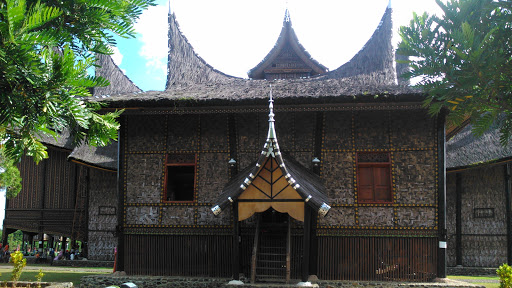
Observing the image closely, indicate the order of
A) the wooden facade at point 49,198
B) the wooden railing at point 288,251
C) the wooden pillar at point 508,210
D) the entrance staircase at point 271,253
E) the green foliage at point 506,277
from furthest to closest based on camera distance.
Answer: the wooden facade at point 49,198
the wooden pillar at point 508,210
the entrance staircase at point 271,253
the wooden railing at point 288,251
the green foliage at point 506,277

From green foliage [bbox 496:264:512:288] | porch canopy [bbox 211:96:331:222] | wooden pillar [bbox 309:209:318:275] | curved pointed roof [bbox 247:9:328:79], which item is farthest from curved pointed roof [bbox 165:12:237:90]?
green foliage [bbox 496:264:512:288]

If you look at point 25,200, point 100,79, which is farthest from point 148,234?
point 25,200

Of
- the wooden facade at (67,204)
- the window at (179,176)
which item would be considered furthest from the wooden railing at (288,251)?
the wooden facade at (67,204)

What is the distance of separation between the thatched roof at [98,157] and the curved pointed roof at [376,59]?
9870 millimetres

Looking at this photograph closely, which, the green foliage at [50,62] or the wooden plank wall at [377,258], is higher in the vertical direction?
the green foliage at [50,62]

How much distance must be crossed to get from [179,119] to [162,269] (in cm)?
388

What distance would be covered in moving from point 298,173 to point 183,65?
6.40 m

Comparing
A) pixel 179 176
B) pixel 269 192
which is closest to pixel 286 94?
pixel 269 192

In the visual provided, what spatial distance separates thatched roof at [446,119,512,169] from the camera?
54.8 feet

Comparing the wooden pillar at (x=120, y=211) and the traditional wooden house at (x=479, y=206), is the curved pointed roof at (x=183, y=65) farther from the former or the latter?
the traditional wooden house at (x=479, y=206)

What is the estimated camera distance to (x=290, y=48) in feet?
62.0

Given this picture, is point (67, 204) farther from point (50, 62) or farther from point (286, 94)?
point (50, 62)

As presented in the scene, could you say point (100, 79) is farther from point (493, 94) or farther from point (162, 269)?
point (162, 269)

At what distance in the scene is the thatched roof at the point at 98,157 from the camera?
62.9ft
